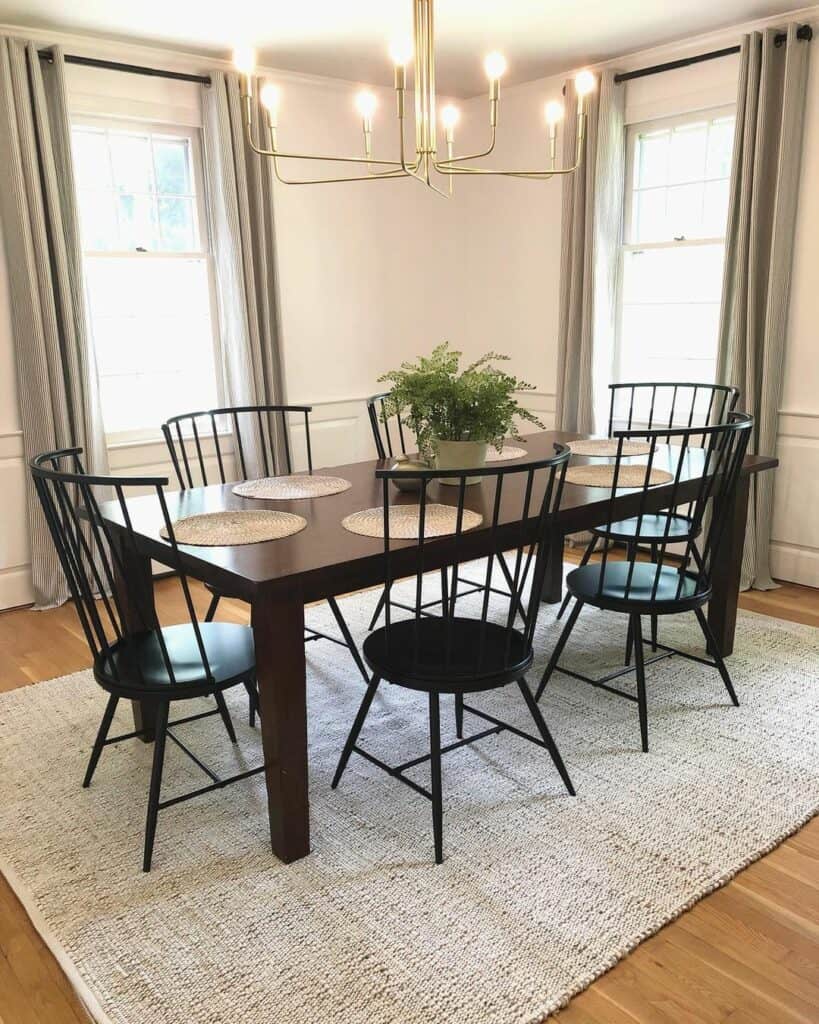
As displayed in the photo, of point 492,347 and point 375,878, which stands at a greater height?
point 492,347

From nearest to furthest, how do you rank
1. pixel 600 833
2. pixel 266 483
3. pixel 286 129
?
pixel 600 833 → pixel 266 483 → pixel 286 129

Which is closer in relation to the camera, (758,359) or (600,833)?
(600,833)

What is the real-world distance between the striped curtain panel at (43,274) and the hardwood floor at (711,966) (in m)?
2.28

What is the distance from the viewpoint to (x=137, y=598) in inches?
85.6

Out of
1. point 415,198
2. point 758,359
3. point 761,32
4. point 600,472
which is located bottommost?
point 600,472

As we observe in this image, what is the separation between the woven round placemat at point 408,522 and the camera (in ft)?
7.12

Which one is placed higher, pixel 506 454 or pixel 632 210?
pixel 632 210

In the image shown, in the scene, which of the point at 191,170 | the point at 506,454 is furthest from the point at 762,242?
the point at 191,170

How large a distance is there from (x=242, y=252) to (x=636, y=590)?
273 cm

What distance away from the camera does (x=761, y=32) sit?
3.67m

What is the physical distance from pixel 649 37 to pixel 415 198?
5.29 ft

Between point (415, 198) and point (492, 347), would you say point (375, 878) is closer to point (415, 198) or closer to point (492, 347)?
point (492, 347)

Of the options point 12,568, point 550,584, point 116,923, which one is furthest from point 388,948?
point 12,568

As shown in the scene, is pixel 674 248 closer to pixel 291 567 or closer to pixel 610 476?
pixel 610 476
